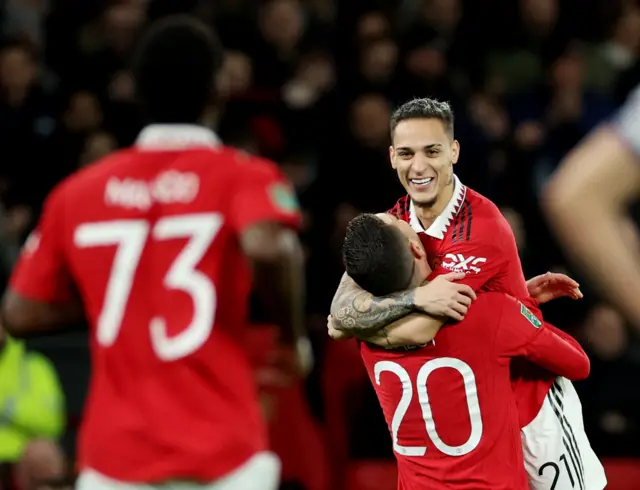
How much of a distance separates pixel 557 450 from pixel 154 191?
169 cm

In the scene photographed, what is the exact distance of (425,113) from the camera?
13.4 ft

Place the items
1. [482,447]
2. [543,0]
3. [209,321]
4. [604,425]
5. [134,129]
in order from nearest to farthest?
1. [209,321]
2. [482,447]
3. [604,425]
4. [134,129]
5. [543,0]

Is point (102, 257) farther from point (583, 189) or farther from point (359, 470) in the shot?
point (359, 470)

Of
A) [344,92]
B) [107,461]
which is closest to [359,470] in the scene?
[344,92]

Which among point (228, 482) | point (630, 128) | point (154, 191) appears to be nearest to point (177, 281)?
point (154, 191)

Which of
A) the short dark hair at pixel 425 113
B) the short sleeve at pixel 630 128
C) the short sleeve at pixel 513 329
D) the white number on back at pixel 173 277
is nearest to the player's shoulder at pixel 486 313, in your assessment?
the short sleeve at pixel 513 329

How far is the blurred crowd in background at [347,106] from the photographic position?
23.8ft

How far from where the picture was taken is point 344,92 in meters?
8.37

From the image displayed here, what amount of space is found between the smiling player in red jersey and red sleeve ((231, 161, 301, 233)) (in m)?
0.76

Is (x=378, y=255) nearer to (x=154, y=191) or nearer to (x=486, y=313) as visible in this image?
(x=486, y=313)

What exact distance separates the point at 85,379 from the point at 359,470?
1.79 metres

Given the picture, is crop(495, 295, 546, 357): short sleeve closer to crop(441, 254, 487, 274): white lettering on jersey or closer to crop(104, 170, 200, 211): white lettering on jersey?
crop(441, 254, 487, 274): white lettering on jersey

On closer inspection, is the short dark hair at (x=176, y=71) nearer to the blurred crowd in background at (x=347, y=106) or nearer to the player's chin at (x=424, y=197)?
the player's chin at (x=424, y=197)

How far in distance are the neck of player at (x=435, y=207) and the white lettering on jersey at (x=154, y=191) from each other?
101cm
